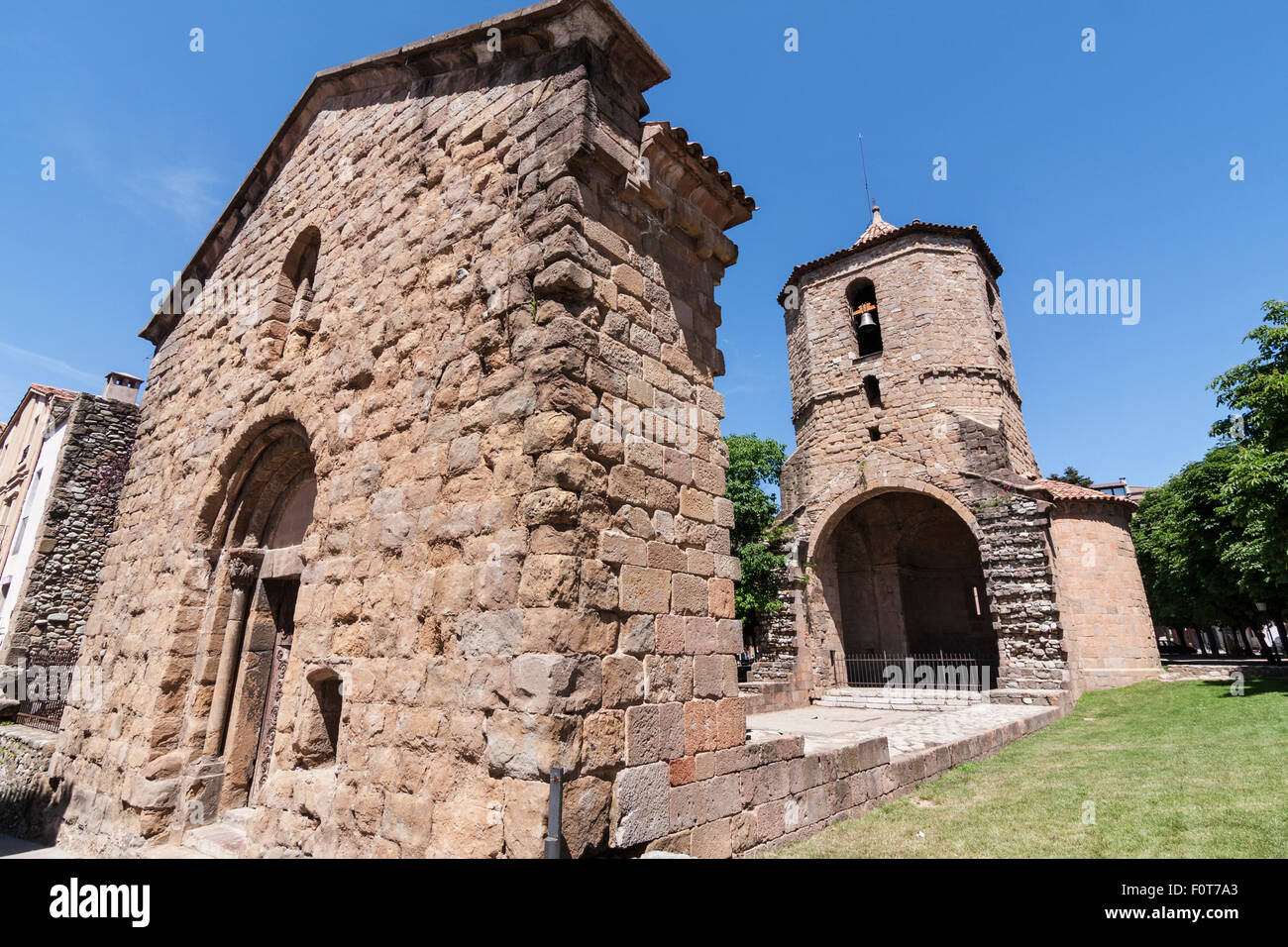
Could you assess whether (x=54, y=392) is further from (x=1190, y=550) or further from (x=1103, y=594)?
(x=1190, y=550)

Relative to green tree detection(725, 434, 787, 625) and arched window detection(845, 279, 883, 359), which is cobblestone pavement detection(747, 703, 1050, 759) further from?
arched window detection(845, 279, 883, 359)

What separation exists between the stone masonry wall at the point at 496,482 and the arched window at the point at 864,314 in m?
15.2

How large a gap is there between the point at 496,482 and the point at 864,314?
59.3 feet

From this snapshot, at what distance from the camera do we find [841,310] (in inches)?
787

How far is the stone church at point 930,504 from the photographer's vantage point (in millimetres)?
14711

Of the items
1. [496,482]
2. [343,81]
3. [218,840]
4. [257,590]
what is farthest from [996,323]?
[218,840]

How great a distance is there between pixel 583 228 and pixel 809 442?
16.3 metres

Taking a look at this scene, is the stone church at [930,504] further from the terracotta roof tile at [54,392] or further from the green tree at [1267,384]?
the terracotta roof tile at [54,392]

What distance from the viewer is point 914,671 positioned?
17562 mm

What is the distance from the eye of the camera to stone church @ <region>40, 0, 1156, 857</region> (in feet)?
11.5

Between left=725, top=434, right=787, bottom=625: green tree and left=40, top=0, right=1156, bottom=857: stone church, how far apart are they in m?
7.68

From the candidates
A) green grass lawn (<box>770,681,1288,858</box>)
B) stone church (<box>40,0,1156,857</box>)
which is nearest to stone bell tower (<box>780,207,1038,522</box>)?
green grass lawn (<box>770,681,1288,858</box>)
